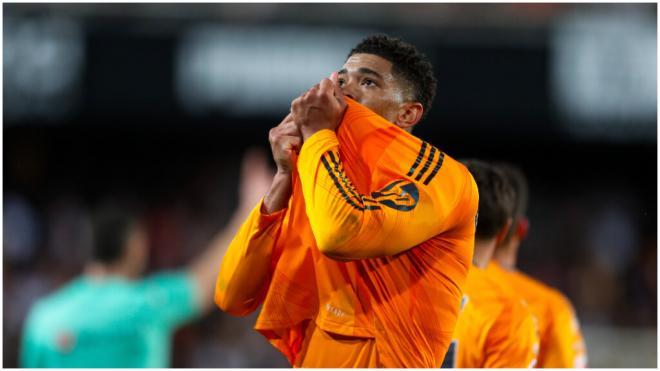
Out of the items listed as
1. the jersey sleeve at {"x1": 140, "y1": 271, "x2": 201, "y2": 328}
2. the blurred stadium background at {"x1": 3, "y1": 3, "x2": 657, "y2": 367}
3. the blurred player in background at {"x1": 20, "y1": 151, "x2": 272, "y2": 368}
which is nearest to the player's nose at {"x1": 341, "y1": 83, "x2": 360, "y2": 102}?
the blurred player in background at {"x1": 20, "y1": 151, "x2": 272, "y2": 368}

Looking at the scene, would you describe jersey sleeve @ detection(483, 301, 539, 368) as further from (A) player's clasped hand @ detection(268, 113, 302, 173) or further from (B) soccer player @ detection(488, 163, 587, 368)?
(A) player's clasped hand @ detection(268, 113, 302, 173)

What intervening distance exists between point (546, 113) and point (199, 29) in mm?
4669

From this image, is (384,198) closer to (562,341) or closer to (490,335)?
(490,335)

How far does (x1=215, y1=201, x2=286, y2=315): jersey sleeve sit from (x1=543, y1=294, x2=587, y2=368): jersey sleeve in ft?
5.79

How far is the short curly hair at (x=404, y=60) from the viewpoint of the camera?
9.00ft

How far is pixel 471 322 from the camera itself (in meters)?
3.50

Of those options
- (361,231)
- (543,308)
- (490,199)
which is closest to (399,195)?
(361,231)

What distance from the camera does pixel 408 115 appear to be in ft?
9.00

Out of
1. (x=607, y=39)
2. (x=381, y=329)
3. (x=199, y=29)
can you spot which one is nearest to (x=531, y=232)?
(x=607, y=39)

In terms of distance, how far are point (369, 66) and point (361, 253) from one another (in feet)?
2.21

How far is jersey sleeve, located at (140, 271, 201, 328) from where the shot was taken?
5.66 m

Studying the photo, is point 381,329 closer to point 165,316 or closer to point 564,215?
point 165,316

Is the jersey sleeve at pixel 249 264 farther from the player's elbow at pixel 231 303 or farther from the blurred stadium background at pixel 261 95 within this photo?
the blurred stadium background at pixel 261 95

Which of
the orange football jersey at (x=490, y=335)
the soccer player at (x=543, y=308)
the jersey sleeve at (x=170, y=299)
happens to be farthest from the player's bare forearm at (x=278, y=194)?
the jersey sleeve at (x=170, y=299)
